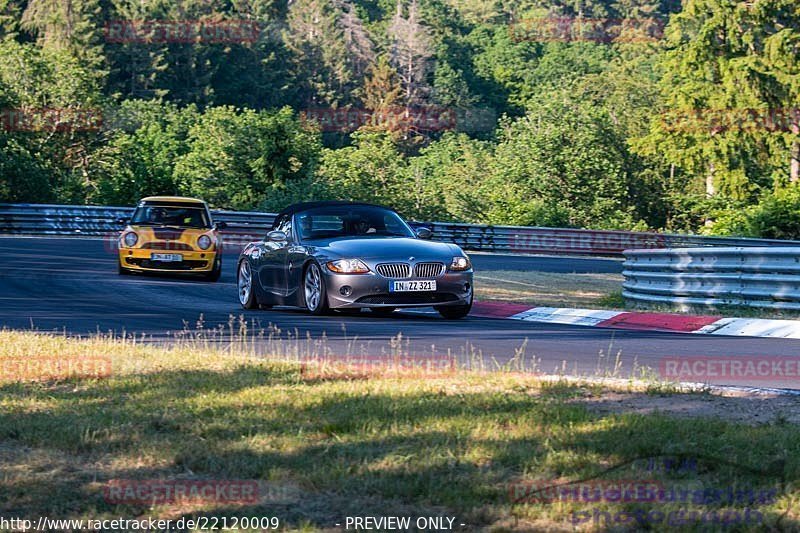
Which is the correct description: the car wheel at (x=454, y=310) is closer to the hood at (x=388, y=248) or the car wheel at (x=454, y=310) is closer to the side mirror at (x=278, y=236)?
the hood at (x=388, y=248)

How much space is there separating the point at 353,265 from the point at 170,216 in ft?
32.2

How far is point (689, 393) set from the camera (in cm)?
855

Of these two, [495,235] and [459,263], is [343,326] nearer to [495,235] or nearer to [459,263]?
[459,263]

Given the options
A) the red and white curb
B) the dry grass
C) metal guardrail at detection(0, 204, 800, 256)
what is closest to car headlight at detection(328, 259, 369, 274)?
the red and white curb

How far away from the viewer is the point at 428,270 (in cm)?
1476

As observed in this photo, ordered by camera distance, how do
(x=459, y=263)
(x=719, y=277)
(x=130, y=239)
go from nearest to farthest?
(x=459, y=263) < (x=719, y=277) < (x=130, y=239)

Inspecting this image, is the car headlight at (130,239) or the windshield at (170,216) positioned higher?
the windshield at (170,216)

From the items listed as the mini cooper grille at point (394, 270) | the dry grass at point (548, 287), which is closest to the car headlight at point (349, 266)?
the mini cooper grille at point (394, 270)

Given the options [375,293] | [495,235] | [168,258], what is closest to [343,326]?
[375,293]

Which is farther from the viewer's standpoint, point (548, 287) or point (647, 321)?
point (548, 287)

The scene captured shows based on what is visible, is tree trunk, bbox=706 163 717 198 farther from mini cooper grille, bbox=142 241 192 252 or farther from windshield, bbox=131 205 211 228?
mini cooper grille, bbox=142 241 192 252

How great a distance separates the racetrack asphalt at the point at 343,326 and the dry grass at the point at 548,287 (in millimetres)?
3850

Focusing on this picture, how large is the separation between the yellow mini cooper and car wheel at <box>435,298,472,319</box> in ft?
26.8

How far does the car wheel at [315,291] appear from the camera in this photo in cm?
1502
